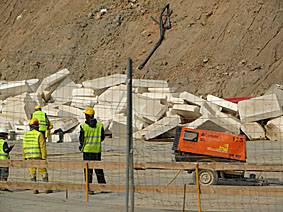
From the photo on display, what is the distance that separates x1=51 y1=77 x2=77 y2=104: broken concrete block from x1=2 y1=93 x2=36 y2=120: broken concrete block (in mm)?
1207

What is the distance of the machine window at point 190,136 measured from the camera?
1146cm

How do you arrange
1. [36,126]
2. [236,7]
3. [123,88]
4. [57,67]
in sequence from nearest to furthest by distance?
[36,126] → [123,88] → [236,7] → [57,67]

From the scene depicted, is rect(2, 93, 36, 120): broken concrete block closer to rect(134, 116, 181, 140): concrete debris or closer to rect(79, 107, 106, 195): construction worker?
rect(134, 116, 181, 140): concrete debris

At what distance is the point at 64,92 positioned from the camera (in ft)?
81.0

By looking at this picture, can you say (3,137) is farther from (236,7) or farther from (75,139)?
(236,7)

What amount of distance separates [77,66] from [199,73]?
7295 mm

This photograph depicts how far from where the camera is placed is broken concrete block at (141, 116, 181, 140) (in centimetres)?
2025

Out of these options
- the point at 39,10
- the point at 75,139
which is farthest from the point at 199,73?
the point at 39,10

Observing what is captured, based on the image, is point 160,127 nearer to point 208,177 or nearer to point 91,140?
point 208,177

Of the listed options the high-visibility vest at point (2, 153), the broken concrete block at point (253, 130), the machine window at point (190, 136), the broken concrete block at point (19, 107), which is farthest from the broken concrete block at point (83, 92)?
the machine window at point (190, 136)

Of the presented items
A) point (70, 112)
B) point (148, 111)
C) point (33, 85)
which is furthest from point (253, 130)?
point (33, 85)

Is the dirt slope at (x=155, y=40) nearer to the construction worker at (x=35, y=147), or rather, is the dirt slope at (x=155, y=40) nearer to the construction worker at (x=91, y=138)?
the construction worker at (x=91, y=138)

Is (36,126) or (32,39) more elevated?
(32,39)

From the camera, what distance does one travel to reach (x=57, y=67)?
33188 mm
